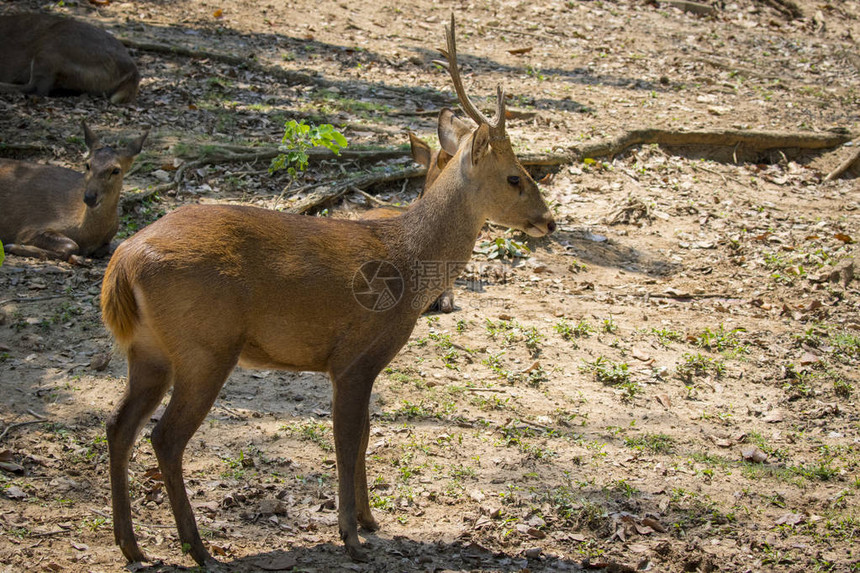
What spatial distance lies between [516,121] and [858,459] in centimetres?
634

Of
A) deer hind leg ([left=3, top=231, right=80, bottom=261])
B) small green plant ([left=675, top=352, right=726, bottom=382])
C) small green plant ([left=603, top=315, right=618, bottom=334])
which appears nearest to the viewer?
small green plant ([left=675, top=352, right=726, bottom=382])

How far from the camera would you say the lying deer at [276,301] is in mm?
3986

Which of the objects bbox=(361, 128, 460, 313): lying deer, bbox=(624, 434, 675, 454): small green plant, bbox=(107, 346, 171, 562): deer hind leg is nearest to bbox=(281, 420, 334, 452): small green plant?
bbox=(361, 128, 460, 313): lying deer

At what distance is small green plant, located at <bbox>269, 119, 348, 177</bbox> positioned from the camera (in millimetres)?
8094

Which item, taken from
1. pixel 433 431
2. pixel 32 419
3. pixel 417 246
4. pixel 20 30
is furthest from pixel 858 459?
pixel 20 30

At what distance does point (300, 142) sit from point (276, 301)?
4.48 m

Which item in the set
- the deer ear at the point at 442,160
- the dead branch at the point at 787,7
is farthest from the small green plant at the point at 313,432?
the dead branch at the point at 787,7

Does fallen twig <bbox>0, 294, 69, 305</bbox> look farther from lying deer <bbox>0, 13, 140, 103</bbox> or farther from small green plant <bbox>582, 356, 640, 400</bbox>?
lying deer <bbox>0, 13, 140, 103</bbox>

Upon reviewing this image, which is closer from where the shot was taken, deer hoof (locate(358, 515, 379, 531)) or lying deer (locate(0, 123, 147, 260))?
deer hoof (locate(358, 515, 379, 531))

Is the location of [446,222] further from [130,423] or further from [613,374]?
[613,374]

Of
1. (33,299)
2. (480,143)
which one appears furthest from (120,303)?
(33,299)

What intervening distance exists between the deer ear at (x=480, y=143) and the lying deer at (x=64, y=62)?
6852 mm

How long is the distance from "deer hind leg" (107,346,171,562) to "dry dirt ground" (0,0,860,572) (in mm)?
137

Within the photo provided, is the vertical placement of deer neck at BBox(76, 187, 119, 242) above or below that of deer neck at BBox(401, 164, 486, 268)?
below
